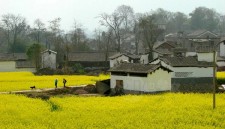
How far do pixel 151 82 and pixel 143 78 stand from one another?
89 cm

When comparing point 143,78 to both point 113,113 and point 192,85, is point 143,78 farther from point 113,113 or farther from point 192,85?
point 113,113

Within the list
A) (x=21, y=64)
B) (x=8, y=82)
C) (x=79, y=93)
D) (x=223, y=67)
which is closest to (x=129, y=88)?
(x=79, y=93)

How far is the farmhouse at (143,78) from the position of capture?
4225cm

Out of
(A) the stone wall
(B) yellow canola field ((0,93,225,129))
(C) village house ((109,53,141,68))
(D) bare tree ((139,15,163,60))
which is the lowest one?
(B) yellow canola field ((0,93,225,129))

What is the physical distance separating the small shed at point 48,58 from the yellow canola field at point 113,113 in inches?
1589

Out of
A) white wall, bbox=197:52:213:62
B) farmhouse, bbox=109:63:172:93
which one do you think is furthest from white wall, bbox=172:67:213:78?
farmhouse, bbox=109:63:172:93

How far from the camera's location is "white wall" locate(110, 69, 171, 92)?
4225 cm

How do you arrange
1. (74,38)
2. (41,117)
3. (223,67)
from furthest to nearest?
1. (74,38)
2. (223,67)
3. (41,117)

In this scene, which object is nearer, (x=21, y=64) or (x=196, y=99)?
(x=196, y=99)

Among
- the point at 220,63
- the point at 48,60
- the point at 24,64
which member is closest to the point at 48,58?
the point at 48,60

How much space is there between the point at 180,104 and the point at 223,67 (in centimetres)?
3876

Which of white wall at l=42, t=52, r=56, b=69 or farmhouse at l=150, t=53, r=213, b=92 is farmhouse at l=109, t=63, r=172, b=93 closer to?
farmhouse at l=150, t=53, r=213, b=92

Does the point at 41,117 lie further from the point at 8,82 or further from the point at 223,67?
the point at 223,67

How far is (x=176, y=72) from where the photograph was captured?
4800 cm
